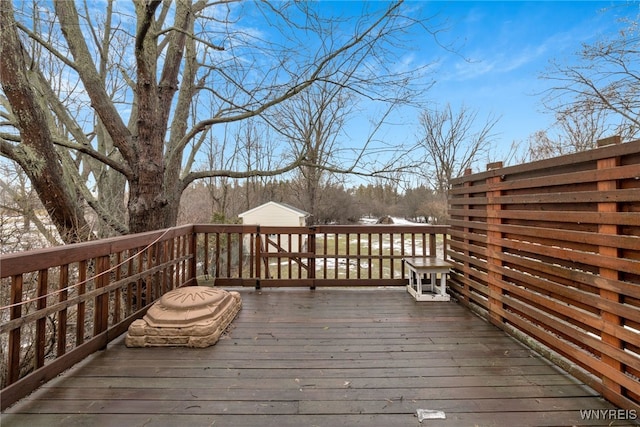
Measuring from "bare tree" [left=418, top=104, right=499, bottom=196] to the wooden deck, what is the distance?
30.9ft

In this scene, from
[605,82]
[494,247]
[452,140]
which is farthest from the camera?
[452,140]

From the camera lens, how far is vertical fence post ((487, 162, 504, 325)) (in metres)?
2.71

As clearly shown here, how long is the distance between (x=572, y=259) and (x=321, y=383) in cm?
190

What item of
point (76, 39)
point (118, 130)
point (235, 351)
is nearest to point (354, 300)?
point (235, 351)

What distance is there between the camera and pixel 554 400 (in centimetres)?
166

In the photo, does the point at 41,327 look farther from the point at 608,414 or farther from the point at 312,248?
the point at 608,414

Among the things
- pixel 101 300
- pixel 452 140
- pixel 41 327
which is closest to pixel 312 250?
pixel 101 300

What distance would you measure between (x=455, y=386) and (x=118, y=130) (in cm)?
451

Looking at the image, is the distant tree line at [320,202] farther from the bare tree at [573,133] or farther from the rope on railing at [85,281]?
the rope on railing at [85,281]

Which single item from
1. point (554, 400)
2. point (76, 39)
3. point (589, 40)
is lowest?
point (554, 400)

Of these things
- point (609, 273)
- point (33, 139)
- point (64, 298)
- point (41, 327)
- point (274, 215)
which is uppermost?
point (33, 139)

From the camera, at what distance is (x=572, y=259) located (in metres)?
1.92

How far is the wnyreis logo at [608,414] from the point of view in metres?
1.51

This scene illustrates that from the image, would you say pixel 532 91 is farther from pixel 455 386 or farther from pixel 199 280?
pixel 199 280
